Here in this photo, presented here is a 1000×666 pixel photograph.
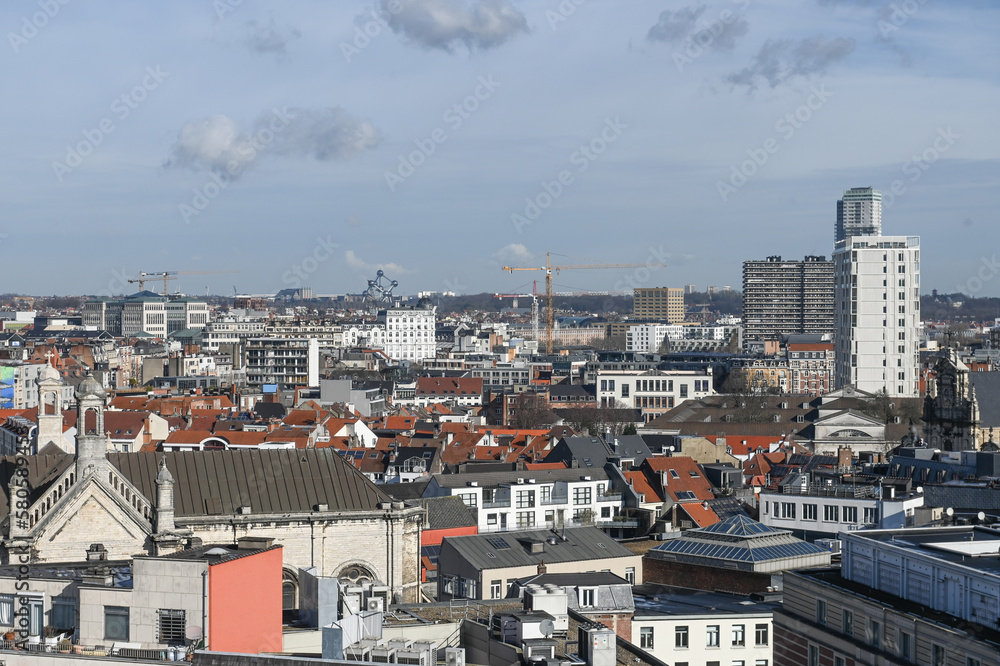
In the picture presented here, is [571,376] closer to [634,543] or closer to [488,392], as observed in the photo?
[488,392]

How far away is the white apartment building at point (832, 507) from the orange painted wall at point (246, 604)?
31626mm

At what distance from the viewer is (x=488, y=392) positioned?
169375mm

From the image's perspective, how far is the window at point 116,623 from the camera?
21503 millimetres

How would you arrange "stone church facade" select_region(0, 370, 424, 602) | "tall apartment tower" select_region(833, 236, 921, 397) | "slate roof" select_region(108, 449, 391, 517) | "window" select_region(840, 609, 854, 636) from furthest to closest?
"tall apartment tower" select_region(833, 236, 921, 397)
"slate roof" select_region(108, 449, 391, 517)
"stone church facade" select_region(0, 370, 424, 602)
"window" select_region(840, 609, 854, 636)

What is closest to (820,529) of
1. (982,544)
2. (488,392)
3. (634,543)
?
(634,543)

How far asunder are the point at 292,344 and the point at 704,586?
136839 mm

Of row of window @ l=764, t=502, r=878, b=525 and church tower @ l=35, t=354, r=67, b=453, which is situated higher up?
church tower @ l=35, t=354, r=67, b=453

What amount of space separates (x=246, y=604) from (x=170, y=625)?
44.0 inches

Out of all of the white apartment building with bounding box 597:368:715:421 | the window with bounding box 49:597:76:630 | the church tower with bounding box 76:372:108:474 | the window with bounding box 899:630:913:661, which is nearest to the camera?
the window with bounding box 49:597:76:630

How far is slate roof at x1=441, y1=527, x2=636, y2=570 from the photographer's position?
40.2 meters

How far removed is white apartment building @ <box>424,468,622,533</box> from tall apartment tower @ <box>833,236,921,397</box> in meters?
74.6

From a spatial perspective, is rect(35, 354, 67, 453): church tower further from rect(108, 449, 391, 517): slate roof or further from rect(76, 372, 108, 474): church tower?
rect(76, 372, 108, 474): church tower

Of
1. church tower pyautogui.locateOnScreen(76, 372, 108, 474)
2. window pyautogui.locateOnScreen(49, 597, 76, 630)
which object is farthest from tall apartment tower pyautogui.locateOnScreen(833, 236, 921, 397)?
window pyautogui.locateOnScreen(49, 597, 76, 630)

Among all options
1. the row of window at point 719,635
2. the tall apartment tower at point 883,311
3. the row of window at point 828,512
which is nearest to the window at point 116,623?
the row of window at point 719,635
